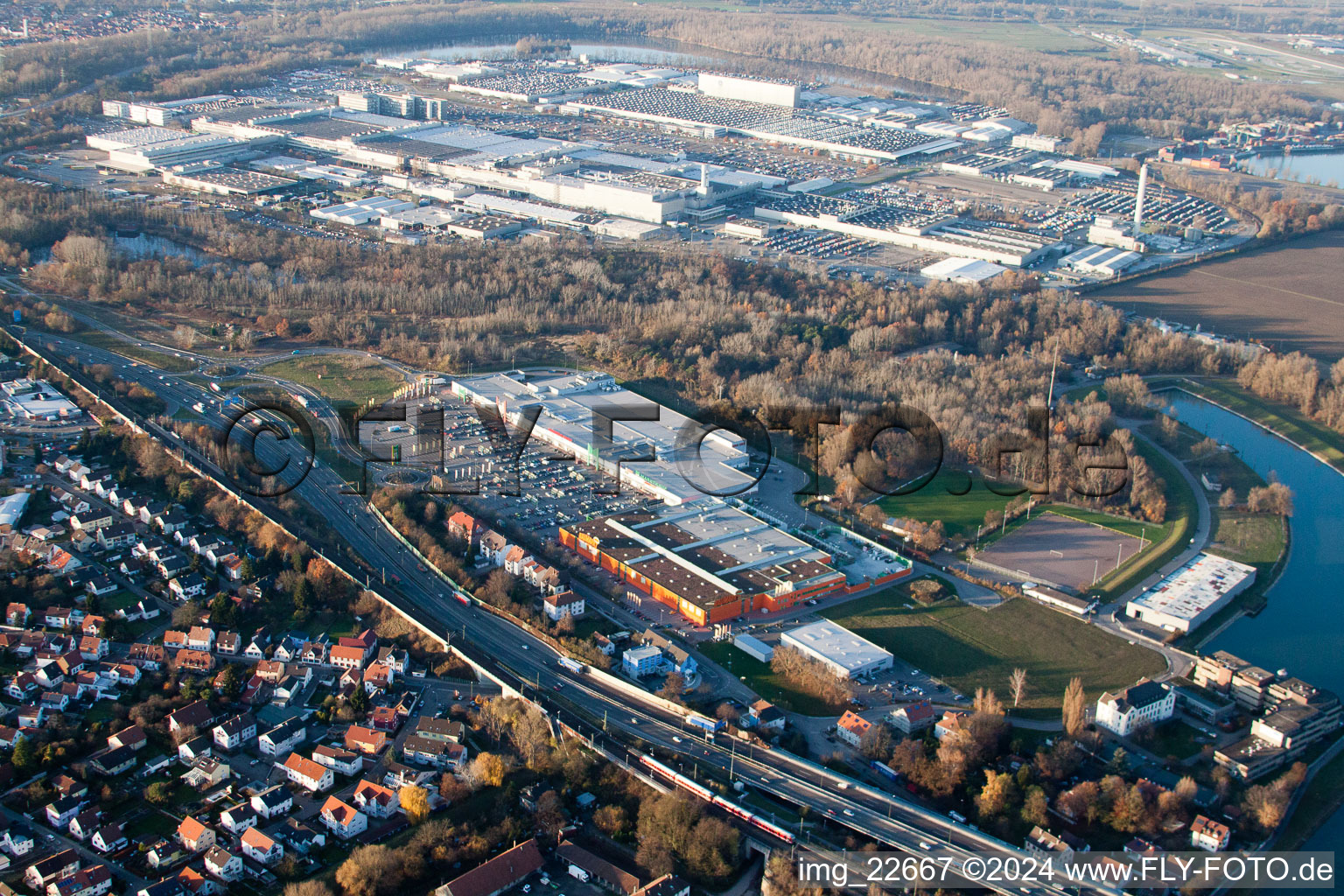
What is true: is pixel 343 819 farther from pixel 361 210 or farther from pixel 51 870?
pixel 361 210

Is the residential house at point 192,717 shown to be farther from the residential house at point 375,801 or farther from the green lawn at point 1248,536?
the green lawn at point 1248,536

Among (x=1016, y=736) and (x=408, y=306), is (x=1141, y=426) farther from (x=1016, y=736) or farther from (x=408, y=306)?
(x=408, y=306)

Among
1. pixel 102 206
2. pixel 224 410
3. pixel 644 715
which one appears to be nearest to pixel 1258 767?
pixel 644 715

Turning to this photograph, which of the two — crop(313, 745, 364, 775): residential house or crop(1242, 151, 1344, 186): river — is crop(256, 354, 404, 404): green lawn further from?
crop(1242, 151, 1344, 186): river

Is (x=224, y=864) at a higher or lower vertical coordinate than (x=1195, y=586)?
lower

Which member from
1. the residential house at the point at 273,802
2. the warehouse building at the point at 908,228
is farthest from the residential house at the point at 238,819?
the warehouse building at the point at 908,228

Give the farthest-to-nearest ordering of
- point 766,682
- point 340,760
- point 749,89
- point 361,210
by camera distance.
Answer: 1. point 749,89
2. point 361,210
3. point 766,682
4. point 340,760

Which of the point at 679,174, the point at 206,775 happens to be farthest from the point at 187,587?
the point at 679,174
